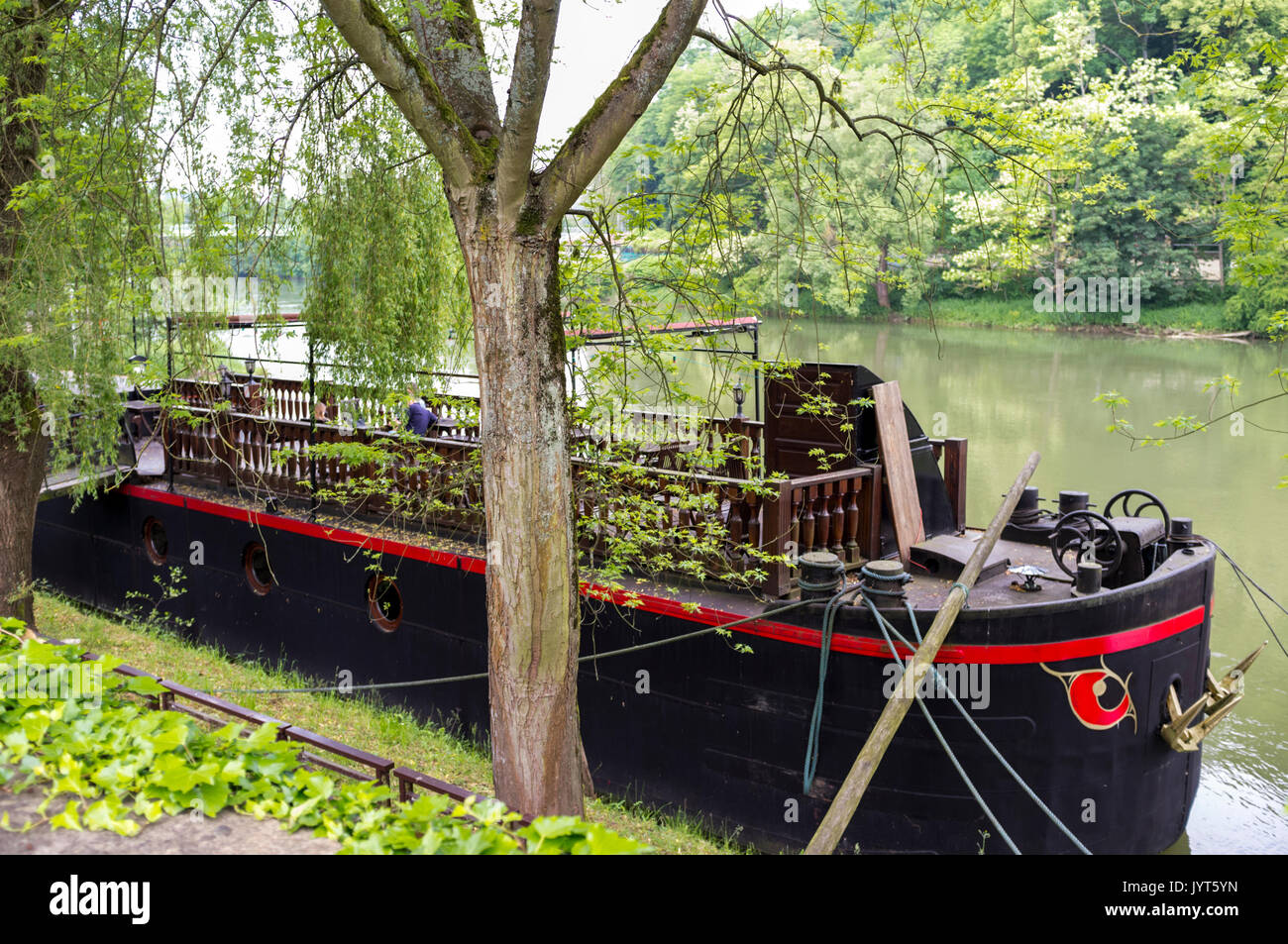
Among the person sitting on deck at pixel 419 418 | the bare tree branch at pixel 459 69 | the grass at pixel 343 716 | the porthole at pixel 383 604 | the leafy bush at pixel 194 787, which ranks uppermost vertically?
the bare tree branch at pixel 459 69

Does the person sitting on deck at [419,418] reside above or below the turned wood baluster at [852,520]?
above

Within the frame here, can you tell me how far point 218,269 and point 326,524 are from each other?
10.1 feet

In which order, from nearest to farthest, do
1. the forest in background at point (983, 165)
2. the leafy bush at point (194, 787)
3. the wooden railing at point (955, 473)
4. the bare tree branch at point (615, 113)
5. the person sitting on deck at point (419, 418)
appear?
the leafy bush at point (194, 787), the bare tree branch at point (615, 113), the forest in background at point (983, 165), the wooden railing at point (955, 473), the person sitting on deck at point (419, 418)

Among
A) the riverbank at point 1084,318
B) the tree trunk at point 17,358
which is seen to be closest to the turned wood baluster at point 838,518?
the tree trunk at point 17,358

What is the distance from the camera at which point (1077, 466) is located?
20141 millimetres

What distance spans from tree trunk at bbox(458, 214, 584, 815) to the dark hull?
2390 millimetres

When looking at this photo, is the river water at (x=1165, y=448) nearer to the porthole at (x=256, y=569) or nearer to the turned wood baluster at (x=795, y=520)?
the turned wood baluster at (x=795, y=520)

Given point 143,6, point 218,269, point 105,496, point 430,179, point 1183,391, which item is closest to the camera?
point 143,6

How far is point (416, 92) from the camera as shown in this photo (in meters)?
5.52

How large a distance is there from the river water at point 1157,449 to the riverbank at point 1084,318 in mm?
931

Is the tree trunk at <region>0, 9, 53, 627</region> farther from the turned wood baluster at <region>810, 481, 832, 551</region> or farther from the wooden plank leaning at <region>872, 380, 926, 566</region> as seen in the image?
the wooden plank leaning at <region>872, 380, 926, 566</region>

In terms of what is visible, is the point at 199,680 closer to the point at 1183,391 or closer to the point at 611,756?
the point at 611,756

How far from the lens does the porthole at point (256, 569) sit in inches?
478
